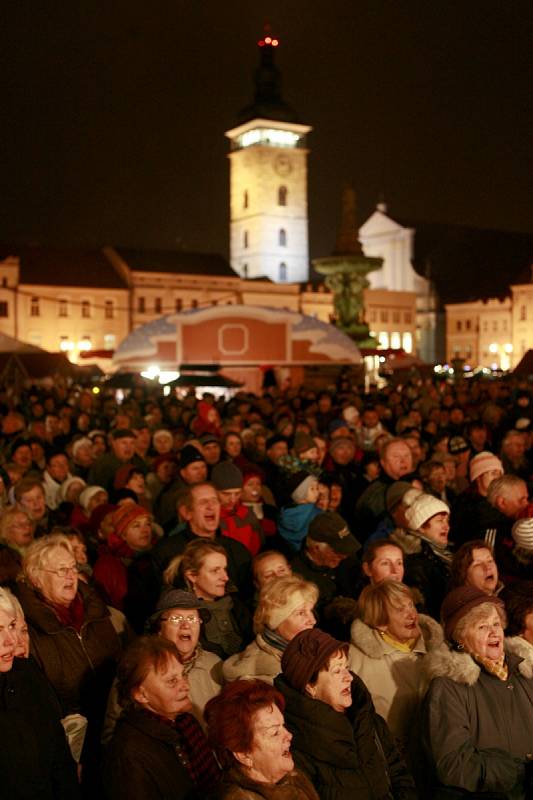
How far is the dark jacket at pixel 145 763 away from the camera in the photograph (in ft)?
10.6

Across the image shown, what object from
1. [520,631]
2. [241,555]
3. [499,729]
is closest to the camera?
[499,729]

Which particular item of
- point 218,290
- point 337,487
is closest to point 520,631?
point 337,487

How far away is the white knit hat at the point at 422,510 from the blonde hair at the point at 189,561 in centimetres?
138

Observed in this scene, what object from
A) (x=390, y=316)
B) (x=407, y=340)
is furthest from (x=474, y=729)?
(x=407, y=340)

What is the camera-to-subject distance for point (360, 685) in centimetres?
367

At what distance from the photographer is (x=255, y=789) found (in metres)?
2.97

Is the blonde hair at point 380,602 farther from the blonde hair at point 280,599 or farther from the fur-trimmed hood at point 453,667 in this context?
the fur-trimmed hood at point 453,667

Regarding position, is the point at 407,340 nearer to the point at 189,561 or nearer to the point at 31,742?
the point at 189,561

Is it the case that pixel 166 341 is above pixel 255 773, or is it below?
above

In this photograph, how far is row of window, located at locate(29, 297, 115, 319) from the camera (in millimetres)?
60594

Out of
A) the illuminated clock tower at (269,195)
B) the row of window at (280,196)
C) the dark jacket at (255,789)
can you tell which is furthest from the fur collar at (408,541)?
the row of window at (280,196)

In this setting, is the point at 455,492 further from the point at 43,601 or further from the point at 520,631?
the point at 43,601

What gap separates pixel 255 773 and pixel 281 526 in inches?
A: 153

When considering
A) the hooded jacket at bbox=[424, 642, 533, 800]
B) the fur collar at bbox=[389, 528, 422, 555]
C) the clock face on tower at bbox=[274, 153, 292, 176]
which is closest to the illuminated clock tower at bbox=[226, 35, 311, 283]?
the clock face on tower at bbox=[274, 153, 292, 176]
